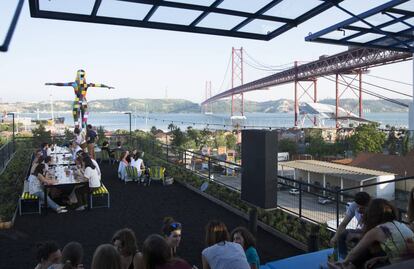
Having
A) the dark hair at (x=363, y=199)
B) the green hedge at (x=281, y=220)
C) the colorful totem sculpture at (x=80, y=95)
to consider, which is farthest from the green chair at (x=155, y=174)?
the colorful totem sculpture at (x=80, y=95)

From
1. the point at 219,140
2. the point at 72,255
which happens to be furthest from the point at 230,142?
the point at 72,255

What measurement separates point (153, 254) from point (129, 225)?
3.88 metres

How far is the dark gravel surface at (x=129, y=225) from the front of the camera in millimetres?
5289

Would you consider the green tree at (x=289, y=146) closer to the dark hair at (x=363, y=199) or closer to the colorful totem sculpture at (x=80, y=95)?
the colorful totem sculpture at (x=80, y=95)

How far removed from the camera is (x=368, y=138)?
3797 cm

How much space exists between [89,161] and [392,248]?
19.4 feet

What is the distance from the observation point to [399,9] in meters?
4.88

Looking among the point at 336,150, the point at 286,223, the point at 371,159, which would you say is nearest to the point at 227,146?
the point at 336,150

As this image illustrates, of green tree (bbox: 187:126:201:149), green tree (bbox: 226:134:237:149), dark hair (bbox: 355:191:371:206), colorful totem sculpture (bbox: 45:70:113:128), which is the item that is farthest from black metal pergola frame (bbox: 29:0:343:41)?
green tree (bbox: 226:134:237:149)

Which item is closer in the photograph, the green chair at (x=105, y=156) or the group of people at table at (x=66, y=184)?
the group of people at table at (x=66, y=184)

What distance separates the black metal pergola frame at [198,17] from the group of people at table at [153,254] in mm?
2070

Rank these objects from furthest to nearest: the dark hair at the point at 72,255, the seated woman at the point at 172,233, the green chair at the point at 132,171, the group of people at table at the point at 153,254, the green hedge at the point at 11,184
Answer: the green chair at the point at 132,171, the green hedge at the point at 11,184, the seated woman at the point at 172,233, the dark hair at the point at 72,255, the group of people at table at the point at 153,254

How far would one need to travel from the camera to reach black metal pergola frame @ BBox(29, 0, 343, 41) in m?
3.75

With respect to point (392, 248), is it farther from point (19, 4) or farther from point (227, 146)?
point (227, 146)
